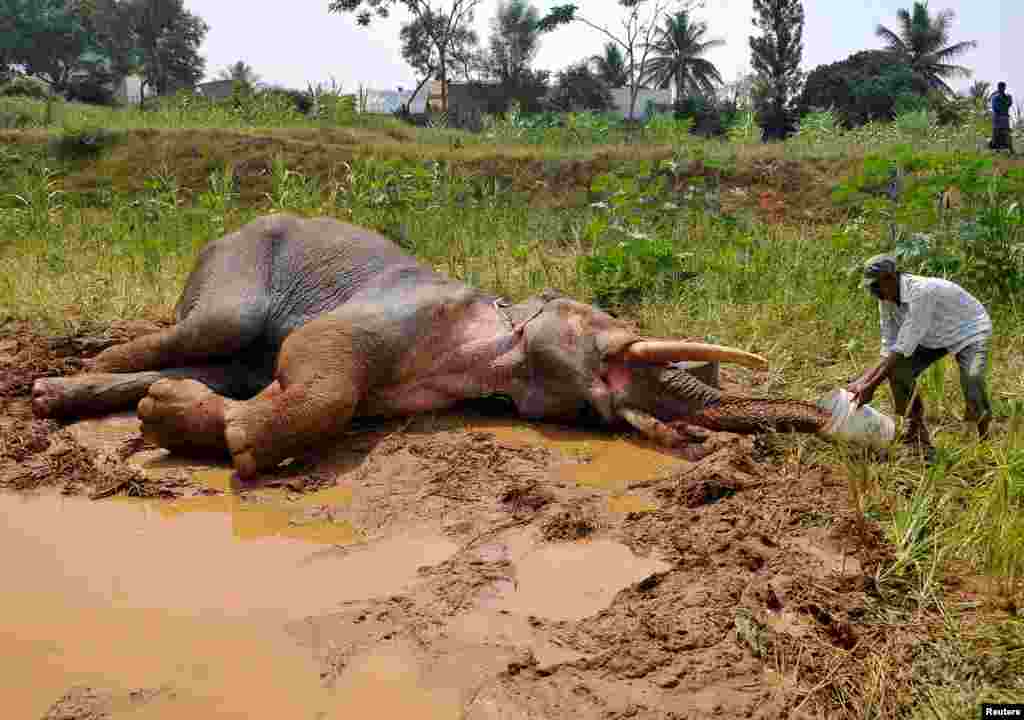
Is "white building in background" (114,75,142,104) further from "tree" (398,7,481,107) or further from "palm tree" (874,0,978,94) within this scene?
"palm tree" (874,0,978,94)

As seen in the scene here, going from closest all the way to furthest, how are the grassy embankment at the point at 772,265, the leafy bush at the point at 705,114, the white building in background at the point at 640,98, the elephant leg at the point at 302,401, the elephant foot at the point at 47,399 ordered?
the grassy embankment at the point at 772,265 < the elephant leg at the point at 302,401 < the elephant foot at the point at 47,399 < the leafy bush at the point at 705,114 < the white building in background at the point at 640,98

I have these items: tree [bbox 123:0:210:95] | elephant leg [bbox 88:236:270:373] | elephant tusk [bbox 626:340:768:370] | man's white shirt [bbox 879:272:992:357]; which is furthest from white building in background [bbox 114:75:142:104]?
man's white shirt [bbox 879:272:992:357]

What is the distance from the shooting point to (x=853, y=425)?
3314mm

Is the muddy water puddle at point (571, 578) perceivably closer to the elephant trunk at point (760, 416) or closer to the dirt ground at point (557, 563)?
the dirt ground at point (557, 563)

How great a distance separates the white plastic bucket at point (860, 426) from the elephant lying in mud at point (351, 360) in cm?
6

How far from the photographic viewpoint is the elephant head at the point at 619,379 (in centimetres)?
Answer: 361

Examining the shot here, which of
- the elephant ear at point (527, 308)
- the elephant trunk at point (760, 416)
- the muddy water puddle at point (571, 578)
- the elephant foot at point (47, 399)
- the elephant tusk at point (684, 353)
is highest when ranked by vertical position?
the elephant ear at point (527, 308)

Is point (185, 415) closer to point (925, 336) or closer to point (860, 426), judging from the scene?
point (860, 426)

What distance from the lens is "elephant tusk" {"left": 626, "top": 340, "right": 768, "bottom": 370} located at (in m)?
3.54

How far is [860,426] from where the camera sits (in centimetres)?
330

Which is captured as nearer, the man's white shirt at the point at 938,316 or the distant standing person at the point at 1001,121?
the man's white shirt at the point at 938,316

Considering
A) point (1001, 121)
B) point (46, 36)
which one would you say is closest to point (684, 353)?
point (1001, 121)

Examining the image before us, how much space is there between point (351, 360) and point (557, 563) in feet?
4.86

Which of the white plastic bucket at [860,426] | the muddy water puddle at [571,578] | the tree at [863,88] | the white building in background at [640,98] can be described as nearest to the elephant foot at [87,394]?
the muddy water puddle at [571,578]
